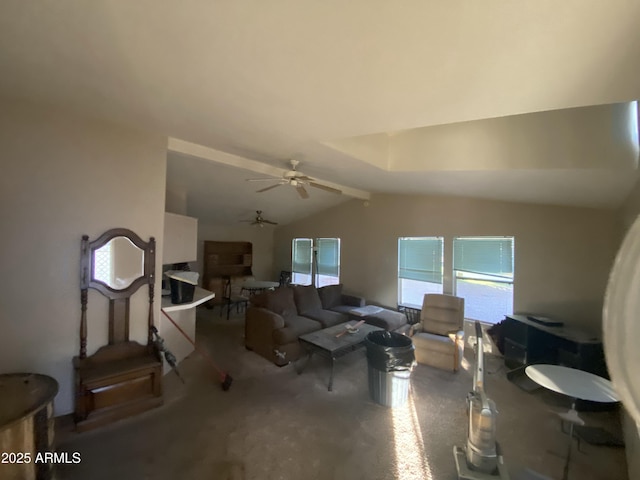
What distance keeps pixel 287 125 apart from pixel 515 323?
3.84 metres

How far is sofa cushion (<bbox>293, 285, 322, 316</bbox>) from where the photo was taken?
5.02 m

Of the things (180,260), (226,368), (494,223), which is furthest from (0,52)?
(494,223)

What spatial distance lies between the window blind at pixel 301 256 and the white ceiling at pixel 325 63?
4.97 meters

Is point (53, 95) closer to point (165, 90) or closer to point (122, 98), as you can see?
point (122, 98)

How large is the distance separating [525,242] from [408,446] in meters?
3.33

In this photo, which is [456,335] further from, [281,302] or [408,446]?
[281,302]

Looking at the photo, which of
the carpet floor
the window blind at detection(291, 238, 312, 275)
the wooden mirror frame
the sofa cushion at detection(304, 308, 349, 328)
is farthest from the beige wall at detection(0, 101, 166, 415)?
the window blind at detection(291, 238, 312, 275)

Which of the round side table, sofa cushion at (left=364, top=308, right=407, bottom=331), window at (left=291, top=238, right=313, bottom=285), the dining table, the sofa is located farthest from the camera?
window at (left=291, top=238, right=313, bottom=285)

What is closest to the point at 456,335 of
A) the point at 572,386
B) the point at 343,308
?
the point at 572,386

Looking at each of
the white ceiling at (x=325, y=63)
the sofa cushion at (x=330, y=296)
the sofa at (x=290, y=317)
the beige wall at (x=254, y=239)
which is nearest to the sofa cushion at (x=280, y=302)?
the sofa at (x=290, y=317)

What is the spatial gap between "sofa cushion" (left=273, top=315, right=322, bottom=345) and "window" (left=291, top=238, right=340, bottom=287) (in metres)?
2.42

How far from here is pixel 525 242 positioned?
166 inches

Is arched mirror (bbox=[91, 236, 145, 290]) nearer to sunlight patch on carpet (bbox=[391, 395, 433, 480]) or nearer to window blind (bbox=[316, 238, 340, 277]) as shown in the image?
sunlight patch on carpet (bbox=[391, 395, 433, 480])

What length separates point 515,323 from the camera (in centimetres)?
390
